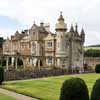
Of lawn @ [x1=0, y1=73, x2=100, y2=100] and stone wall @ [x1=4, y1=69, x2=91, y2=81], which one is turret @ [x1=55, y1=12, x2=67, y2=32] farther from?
lawn @ [x1=0, y1=73, x2=100, y2=100]

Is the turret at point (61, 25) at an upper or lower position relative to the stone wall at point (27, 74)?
upper

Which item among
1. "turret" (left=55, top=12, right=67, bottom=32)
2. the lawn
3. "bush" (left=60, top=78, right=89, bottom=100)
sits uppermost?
"turret" (left=55, top=12, right=67, bottom=32)

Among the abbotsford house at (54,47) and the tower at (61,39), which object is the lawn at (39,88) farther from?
the tower at (61,39)

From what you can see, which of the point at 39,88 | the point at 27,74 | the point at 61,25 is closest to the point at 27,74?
the point at 27,74

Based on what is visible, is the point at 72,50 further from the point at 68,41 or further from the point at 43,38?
the point at 43,38

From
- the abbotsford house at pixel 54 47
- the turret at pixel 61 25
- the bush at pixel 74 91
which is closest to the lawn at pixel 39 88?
the bush at pixel 74 91

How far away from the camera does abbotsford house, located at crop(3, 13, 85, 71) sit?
3575 cm

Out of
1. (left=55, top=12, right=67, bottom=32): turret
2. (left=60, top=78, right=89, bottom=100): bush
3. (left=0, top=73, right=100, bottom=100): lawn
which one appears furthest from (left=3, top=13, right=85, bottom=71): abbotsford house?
(left=60, top=78, right=89, bottom=100): bush

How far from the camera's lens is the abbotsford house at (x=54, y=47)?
117 feet

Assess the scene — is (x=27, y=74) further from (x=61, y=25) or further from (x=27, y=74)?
(x=61, y=25)

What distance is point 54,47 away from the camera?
122 feet

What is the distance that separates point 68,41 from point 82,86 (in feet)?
98.1

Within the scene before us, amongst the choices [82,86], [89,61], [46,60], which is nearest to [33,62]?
[46,60]

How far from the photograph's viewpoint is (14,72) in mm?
22484
